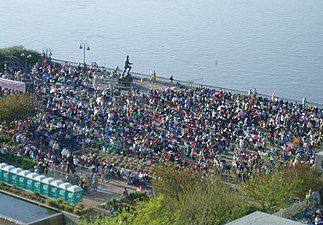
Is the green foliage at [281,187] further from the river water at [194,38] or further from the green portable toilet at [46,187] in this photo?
the river water at [194,38]

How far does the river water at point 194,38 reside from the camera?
2645 inches

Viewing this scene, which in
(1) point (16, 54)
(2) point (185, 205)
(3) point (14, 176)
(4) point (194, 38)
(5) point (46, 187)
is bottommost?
Answer: (5) point (46, 187)

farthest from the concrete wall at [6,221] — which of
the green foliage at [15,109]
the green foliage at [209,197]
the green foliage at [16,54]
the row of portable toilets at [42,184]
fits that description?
the green foliage at [16,54]

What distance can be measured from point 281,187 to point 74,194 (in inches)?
275

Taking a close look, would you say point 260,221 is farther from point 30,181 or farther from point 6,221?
point 30,181

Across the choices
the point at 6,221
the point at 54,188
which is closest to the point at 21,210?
the point at 6,221

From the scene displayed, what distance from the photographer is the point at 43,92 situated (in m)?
40.5

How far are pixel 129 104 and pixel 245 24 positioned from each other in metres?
66.7

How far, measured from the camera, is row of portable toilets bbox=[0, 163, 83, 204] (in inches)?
906

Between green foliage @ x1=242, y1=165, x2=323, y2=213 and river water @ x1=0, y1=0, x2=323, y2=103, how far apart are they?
113 ft

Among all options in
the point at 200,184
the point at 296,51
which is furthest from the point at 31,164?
the point at 296,51

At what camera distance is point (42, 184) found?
934 inches

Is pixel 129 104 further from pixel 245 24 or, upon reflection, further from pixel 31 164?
pixel 245 24

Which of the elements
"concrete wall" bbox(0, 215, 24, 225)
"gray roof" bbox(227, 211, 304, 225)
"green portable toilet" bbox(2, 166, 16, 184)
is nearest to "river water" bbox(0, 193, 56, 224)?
"concrete wall" bbox(0, 215, 24, 225)
